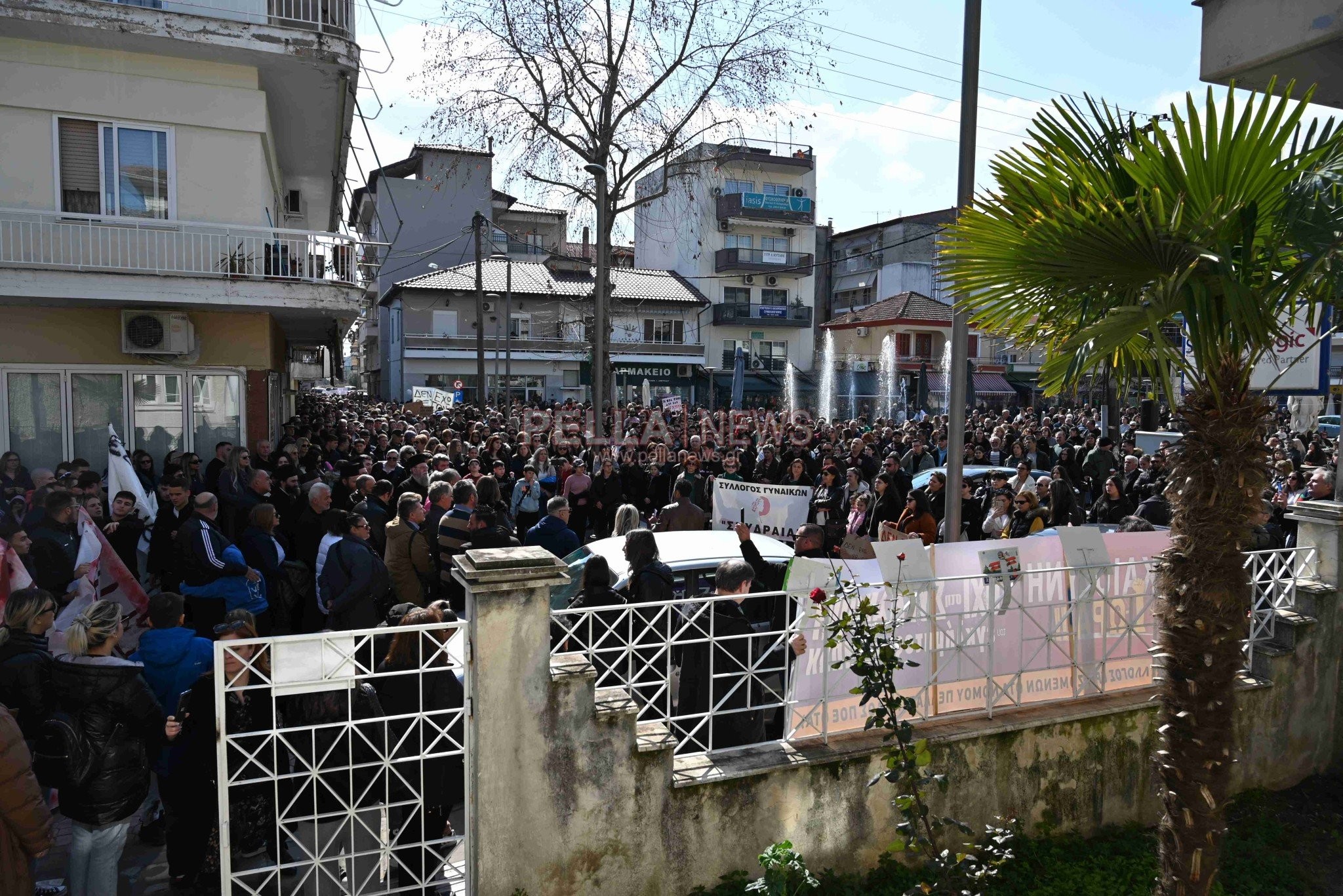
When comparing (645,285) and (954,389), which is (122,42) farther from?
(645,285)

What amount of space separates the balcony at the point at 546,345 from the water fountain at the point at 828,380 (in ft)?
25.3

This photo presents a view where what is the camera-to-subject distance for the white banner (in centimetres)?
1049

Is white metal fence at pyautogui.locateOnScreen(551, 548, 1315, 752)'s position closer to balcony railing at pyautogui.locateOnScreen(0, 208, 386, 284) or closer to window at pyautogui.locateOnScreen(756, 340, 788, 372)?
balcony railing at pyautogui.locateOnScreen(0, 208, 386, 284)

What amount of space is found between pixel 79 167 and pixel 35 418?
3.20 m

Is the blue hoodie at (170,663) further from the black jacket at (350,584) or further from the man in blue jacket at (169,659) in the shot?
the black jacket at (350,584)

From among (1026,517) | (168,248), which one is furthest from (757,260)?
(1026,517)

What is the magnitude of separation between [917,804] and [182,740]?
3.54m

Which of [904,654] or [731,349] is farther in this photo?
[731,349]

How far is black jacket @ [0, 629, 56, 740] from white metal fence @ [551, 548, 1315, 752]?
8.57 feet

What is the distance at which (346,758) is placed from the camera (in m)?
4.48

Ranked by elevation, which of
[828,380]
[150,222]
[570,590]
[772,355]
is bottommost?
[570,590]

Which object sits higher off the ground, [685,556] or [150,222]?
[150,222]

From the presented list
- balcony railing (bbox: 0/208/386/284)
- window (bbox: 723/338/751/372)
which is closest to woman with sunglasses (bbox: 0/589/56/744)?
balcony railing (bbox: 0/208/386/284)

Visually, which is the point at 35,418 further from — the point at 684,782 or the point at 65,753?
the point at 684,782
